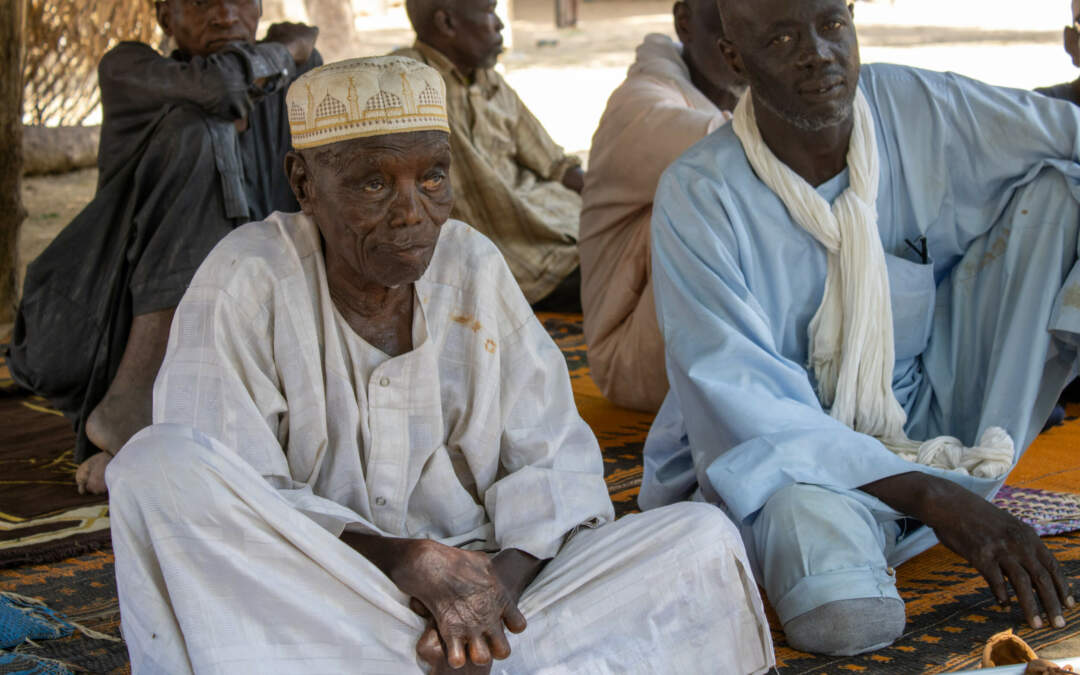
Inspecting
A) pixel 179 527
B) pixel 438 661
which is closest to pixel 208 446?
pixel 179 527

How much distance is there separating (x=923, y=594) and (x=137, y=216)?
2.49 m

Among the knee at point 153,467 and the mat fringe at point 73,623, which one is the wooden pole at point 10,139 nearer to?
the mat fringe at point 73,623

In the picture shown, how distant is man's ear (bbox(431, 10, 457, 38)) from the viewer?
5.99 metres

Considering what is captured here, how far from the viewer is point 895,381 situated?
338 centimetres

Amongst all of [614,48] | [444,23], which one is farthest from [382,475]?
[614,48]

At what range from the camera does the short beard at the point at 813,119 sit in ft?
10.3

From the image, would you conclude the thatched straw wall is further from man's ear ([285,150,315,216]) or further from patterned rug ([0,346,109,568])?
man's ear ([285,150,315,216])

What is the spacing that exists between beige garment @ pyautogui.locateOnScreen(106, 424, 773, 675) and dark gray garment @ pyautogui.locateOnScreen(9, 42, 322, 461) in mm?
1865

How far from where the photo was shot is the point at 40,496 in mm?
3990

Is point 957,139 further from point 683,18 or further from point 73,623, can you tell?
point 73,623

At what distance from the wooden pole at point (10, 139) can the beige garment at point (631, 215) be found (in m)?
2.73

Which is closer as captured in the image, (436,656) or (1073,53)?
(436,656)

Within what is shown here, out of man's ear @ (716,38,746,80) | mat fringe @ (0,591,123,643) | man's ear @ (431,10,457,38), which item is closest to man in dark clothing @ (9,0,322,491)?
mat fringe @ (0,591,123,643)

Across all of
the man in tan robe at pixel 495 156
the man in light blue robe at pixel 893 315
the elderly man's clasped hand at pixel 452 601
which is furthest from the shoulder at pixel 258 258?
the man in tan robe at pixel 495 156
